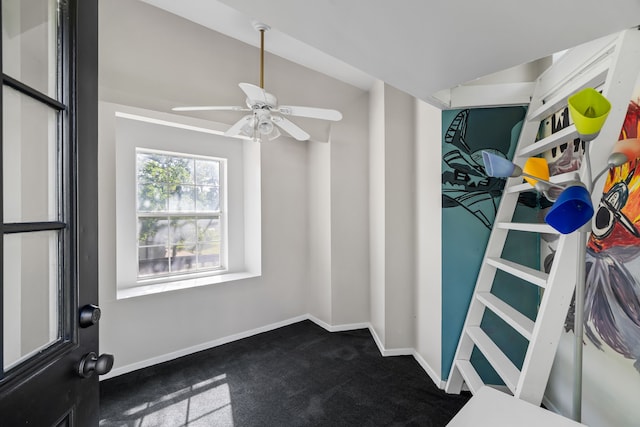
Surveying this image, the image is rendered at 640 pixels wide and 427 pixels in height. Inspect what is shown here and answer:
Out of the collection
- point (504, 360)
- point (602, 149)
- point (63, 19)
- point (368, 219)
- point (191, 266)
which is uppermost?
point (63, 19)

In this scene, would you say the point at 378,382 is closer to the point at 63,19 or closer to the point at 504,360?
the point at 504,360

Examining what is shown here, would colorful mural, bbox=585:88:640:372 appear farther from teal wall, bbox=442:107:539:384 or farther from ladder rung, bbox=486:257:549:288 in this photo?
teal wall, bbox=442:107:539:384

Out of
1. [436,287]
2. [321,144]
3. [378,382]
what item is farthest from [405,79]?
[378,382]

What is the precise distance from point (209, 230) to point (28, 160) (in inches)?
107

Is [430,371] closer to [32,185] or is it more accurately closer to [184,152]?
[32,185]

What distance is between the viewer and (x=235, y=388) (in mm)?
2133

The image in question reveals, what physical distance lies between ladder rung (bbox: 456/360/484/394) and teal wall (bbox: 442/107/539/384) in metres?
0.20

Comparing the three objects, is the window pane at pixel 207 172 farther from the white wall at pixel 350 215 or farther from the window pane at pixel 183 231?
the white wall at pixel 350 215

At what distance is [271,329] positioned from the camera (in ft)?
10.6

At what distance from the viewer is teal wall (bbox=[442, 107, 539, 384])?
77.1 inches

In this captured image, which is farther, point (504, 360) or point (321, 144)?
point (321, 144)

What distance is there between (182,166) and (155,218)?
63cm

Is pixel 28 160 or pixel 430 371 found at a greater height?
pixel 28 160

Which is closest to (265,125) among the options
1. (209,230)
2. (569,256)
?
(209,230)
